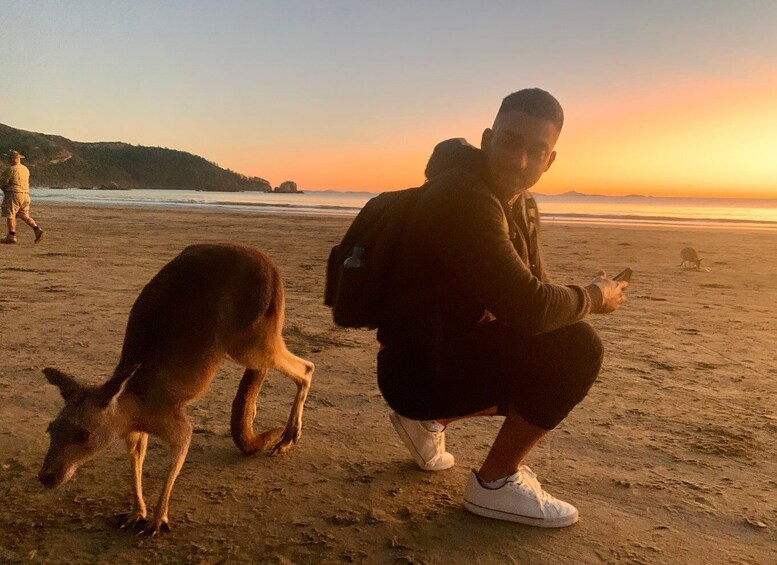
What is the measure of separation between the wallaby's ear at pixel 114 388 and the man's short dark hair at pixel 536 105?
1789 mm

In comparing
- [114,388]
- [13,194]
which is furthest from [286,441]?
[13,194]

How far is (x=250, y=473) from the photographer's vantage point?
300 centimetres

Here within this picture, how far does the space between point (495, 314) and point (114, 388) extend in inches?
58.2

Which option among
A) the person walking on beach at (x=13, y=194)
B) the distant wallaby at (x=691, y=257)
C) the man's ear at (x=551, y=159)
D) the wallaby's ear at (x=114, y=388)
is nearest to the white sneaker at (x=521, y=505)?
the man's ear at (x=551, y=159)

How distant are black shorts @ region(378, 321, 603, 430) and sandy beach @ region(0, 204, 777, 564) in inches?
20.0

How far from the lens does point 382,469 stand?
3.09m

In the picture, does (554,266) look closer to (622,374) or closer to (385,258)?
(622,374)

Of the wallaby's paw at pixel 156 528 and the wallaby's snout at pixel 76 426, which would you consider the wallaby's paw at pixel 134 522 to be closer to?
the wallaby's paw at pixel 156 528

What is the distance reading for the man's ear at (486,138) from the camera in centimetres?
257

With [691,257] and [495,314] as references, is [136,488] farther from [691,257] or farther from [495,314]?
[691,257]

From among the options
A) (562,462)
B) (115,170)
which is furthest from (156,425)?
(115,170)

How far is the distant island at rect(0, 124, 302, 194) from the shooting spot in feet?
328

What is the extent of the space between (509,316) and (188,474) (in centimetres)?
180

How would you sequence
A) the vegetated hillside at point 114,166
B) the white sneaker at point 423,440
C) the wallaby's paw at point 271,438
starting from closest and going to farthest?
the white sneaker at point 423,440 → the wallaby's paw at point 271,438 → the vegetated hillside at point 114,166
